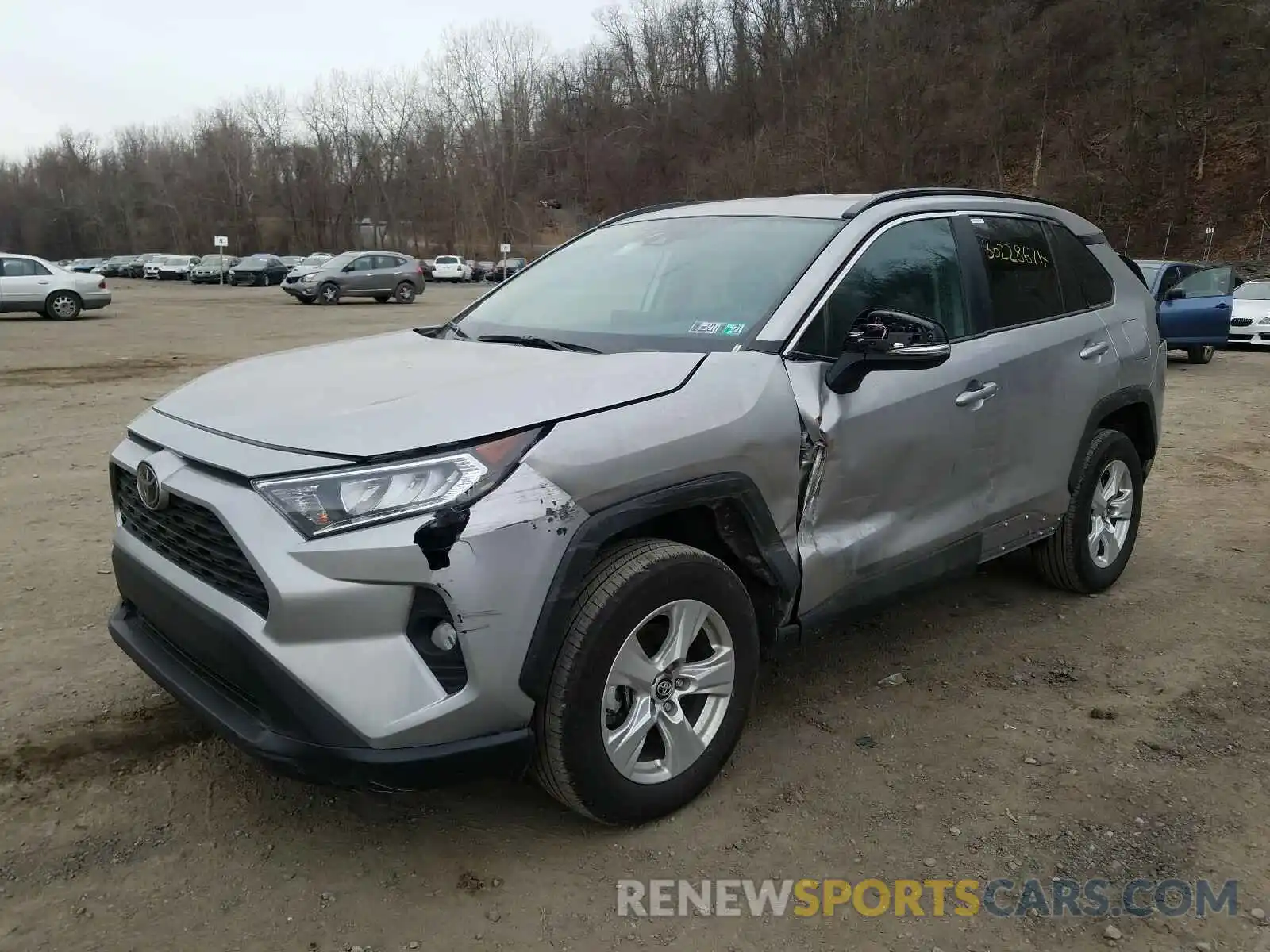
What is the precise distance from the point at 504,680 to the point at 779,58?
7656cm

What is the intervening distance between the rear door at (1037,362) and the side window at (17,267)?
2405cm

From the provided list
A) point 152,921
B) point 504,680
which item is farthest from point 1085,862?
point 152,921

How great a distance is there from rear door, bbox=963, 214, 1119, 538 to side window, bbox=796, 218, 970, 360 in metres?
0.21

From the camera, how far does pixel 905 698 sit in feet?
11.7

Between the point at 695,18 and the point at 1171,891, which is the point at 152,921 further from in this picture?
the point at 695,18

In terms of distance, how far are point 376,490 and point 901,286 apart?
214 centimetres

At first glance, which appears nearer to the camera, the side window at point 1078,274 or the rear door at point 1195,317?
the side window at point 1078,274

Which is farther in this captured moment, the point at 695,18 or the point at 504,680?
the point at 695,18

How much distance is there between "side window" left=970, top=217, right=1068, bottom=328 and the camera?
3.85m

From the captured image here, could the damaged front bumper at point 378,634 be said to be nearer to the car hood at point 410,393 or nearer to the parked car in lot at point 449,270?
the car hood at point 410,393

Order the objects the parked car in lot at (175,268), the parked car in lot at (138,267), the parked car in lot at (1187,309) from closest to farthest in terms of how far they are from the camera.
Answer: the parked car in lot at (1187,309), the parked car in lot at (175,268), the parked car in lot at (138,267)

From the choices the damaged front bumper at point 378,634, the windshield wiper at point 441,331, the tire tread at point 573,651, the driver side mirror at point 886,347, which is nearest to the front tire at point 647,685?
the tire tread at point 573,651

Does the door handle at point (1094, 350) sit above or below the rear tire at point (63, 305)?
below

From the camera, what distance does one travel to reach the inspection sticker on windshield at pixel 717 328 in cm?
304
